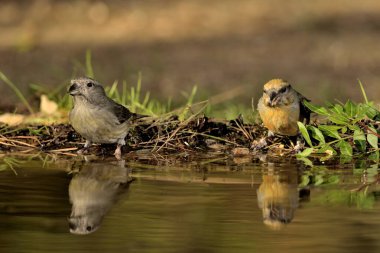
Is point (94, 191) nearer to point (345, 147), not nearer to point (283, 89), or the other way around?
point (283, 89)

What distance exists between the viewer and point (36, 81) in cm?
1558

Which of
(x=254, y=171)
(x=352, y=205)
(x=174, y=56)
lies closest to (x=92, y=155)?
(x=254, y=171)

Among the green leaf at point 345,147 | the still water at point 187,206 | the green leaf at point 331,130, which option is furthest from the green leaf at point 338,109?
the still water at point 187,206

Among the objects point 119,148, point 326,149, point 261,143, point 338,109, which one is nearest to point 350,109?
point 338,109

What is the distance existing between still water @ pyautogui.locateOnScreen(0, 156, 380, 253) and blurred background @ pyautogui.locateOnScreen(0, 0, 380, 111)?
24.8ft

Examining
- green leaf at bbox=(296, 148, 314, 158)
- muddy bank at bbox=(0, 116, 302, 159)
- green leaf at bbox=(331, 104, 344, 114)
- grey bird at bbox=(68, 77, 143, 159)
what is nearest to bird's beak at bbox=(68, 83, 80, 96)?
grey bird at bbox=(68, 77, 143, 159)

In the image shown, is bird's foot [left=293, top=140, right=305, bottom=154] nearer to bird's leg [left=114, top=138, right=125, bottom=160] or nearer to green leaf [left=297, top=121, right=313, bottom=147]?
green leaf [left=297, top=121, right=313, bottom=147]

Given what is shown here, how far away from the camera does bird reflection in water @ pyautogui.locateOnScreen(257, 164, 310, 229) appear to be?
5000 millimetres

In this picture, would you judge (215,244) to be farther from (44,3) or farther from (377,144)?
(44,3)

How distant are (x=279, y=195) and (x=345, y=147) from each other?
1.69 meters

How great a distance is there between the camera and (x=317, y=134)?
7.35m

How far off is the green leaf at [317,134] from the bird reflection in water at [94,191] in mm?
1383

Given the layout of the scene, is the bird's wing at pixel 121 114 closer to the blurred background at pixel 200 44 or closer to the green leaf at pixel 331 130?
Answer: the green leaf at pixel 331 130

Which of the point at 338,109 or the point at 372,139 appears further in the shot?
the point at 338,109
